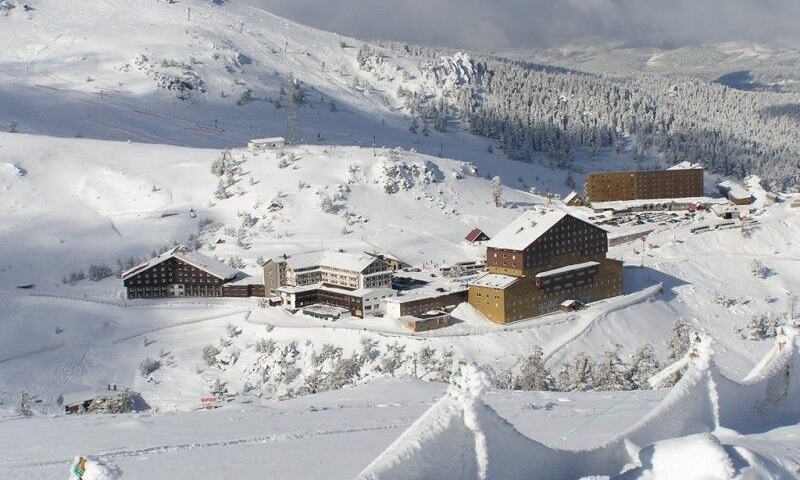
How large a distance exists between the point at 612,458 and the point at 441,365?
1229 inches

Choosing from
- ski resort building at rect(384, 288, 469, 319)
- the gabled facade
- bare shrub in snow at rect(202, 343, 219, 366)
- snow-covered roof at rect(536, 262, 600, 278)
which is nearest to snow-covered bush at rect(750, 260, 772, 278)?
snow-covered roof at rect(536, 262, 600, 278)

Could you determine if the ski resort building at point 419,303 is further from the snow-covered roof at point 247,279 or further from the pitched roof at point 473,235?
the pitched roof at point 473,235

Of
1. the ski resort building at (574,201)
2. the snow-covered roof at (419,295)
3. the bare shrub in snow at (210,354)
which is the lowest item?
the bare shrub in snow at (210,354)

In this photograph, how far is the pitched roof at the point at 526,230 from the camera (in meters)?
48.9

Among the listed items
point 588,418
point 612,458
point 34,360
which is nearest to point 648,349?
point 588,418

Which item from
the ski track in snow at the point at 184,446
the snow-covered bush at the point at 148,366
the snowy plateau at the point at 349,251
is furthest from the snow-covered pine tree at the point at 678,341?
the ski track in snow at the point at 184,446

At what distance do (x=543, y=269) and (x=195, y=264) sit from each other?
22072mm

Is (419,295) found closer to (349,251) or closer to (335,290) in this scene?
(335,290)

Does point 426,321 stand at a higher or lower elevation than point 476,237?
lower

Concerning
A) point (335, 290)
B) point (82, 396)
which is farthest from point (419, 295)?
point (82, 396)

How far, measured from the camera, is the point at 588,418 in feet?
53.2

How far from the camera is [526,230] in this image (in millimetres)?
50375

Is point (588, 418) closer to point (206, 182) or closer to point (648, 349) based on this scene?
point (648, 349)

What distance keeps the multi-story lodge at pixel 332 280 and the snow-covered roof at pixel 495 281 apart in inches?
206
